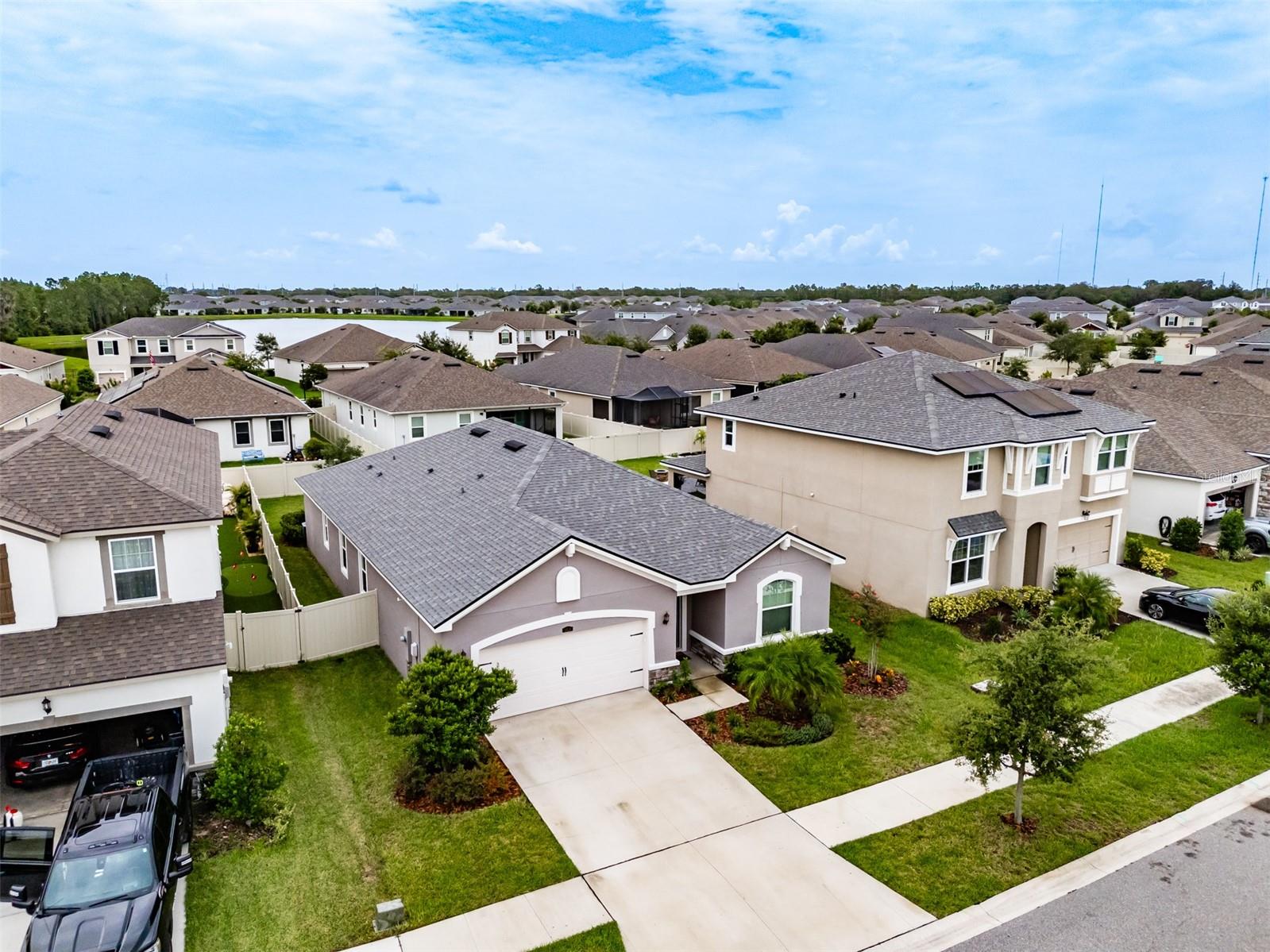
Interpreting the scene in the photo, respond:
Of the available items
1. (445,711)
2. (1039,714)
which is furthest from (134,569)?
(1039,714)

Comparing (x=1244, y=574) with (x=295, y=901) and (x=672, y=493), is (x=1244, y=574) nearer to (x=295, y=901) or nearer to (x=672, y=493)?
(x=672, y=493)

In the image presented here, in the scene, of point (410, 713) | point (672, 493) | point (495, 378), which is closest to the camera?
point (410, 713)

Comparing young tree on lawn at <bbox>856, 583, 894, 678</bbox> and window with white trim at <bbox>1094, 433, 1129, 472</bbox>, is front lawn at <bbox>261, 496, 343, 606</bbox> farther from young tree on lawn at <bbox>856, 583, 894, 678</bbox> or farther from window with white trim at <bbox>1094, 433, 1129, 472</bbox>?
window with white trim at <bbox>1094, 433, 1129, 472</bbox>

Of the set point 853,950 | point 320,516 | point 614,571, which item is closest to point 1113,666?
point 853,950

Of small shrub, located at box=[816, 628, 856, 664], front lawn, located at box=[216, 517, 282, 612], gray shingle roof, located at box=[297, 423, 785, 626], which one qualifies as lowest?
front lawn, located at box=[216, 517, 282, 612]

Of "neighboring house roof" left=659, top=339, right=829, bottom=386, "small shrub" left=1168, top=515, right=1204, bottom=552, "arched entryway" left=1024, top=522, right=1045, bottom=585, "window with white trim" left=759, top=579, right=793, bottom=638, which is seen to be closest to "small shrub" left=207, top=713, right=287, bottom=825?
"window with white trim" left=759, top=579, right=793, bottom=638

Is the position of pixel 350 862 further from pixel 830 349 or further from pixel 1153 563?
pixel 830 349
